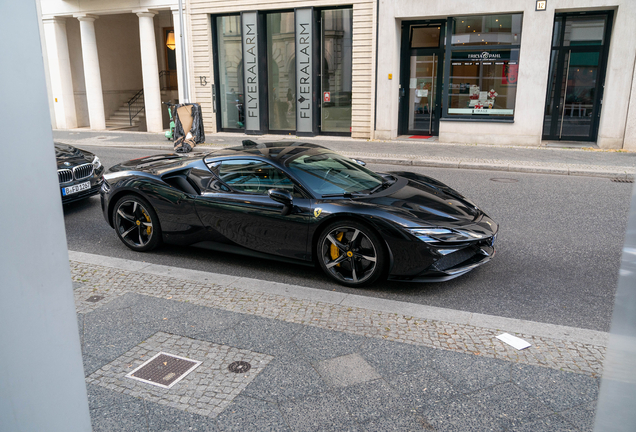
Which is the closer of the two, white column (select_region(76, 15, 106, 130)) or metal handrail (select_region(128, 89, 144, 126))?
white column (select_region(76, 15, 106, 130))

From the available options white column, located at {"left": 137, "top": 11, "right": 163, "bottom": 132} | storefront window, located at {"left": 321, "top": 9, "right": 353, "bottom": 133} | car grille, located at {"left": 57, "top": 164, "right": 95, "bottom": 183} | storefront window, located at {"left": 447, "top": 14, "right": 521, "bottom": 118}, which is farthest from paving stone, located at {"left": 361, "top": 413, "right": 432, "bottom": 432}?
white column, located at {"left": 137, "top": 11, "right": 163, "bottom": 132}

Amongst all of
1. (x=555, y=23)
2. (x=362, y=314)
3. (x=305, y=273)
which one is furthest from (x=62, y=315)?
(x=555, y=23)

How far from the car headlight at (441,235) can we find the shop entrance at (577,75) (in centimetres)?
1291

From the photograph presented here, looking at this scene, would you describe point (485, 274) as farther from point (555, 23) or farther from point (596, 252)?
point (555, 23)

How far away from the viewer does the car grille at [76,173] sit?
8.45 metres

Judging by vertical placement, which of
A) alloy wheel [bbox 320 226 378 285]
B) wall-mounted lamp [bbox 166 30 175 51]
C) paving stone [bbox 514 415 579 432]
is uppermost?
wall-mounted lamp [bbox 166 30 175 51]

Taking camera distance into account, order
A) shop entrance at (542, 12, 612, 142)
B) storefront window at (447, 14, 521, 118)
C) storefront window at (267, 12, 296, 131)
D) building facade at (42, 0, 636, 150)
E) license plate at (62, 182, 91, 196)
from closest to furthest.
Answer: license plate at (62, 182, 91, 196)
building facade at (42, 0, 636, 150)
shop entrance at (542, 12, 612, 142)
storefront window at (447, 14, 521, 118)
storefront window at (267, 12, 296, 131)

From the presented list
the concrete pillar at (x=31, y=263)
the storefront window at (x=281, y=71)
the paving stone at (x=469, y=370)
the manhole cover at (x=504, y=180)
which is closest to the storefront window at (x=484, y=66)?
the manhole cover at (x=504, y=180)

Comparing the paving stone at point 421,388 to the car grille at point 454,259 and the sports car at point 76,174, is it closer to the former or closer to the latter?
the car grille at point 454,259

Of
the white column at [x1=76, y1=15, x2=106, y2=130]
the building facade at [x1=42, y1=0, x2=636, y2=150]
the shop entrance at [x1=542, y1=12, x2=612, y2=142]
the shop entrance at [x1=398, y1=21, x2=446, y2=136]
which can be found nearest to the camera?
the building facade at [x1=42, y1=0, x2=636, y2=150]

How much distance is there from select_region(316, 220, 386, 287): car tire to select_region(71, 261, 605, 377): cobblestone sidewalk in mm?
578

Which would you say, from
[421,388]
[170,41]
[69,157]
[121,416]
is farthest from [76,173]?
[170,41]

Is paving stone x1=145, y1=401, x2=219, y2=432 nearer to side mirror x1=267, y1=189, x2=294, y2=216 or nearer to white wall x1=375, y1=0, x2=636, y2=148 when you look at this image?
side mirror x1=267, y1=189, x2=294, y2=216

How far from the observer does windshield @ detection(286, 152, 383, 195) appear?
5688mm
